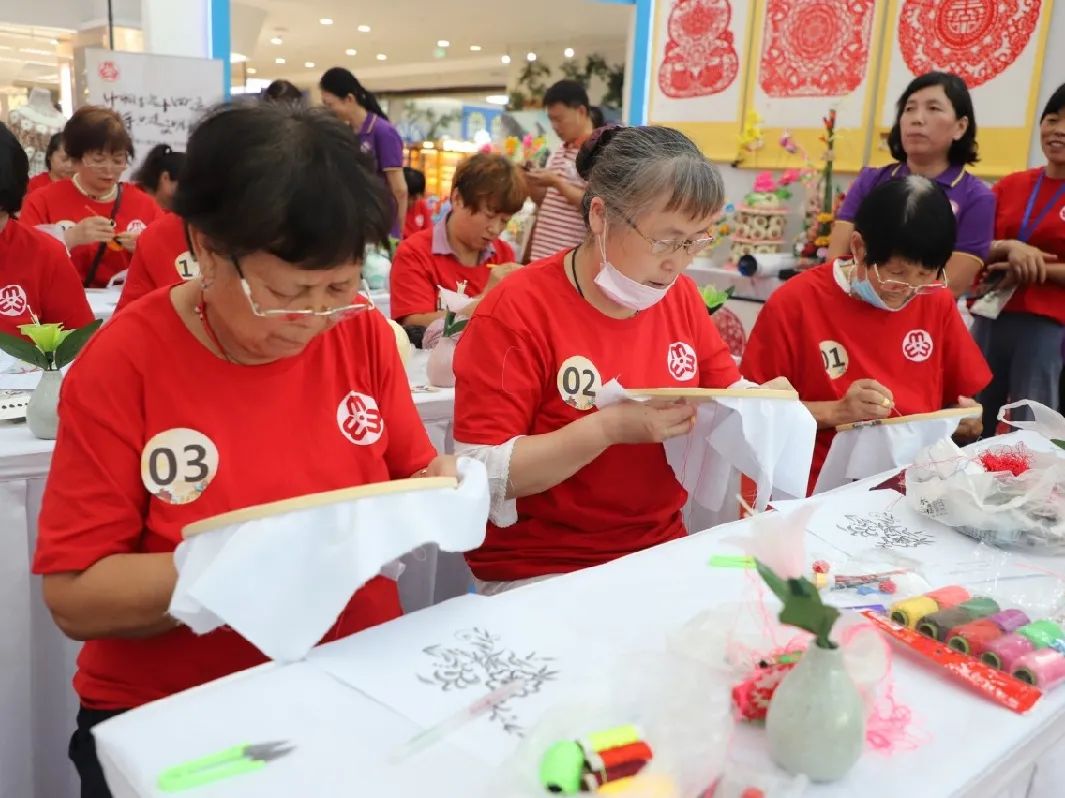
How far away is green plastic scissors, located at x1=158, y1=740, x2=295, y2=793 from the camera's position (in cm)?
74

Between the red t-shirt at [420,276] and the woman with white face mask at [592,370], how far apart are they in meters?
1.53

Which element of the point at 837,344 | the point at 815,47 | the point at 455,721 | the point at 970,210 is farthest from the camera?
the point at 815,47

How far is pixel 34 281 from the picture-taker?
8.01ft

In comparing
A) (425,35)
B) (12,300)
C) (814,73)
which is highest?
(425,35)

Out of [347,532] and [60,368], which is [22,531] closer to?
[60,368]

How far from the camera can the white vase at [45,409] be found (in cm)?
170

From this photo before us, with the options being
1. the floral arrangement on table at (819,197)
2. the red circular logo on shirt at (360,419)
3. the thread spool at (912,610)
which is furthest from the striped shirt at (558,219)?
the thread spool at (912,610)

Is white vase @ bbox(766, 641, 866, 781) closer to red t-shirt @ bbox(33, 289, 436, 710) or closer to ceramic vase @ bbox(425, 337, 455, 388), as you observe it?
red t-shirt @ bbox(33, 289, 436, 710)

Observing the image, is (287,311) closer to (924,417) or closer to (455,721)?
(455,721)

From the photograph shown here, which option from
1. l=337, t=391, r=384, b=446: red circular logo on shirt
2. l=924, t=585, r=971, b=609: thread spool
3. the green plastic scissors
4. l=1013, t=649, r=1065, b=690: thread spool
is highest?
l=337, t=391, r=384, b=446: red circular logo on shirt

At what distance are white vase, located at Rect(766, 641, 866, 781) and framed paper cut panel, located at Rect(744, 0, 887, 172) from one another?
4836mm

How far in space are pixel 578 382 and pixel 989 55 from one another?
4.06m

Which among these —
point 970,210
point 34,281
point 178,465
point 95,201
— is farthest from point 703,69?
point 178,465

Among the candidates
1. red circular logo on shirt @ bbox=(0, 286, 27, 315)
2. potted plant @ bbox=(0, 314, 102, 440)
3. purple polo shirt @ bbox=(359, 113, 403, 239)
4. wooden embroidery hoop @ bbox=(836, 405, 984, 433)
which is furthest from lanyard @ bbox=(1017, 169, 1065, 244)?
red circular logo on shirt @ bbox=(0, 286, 27, 315)
